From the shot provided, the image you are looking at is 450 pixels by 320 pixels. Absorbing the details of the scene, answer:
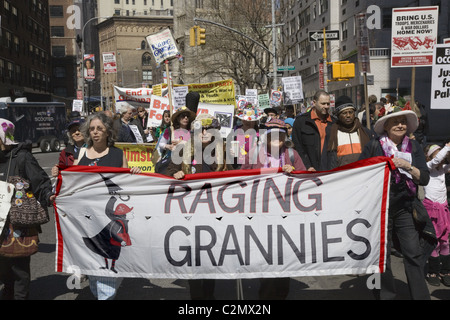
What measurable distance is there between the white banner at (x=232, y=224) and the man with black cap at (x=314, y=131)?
77.5 inches

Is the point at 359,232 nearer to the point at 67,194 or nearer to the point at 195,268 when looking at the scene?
the point at 195,268

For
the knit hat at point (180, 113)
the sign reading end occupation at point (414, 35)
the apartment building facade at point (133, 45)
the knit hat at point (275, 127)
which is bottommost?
the knit hat at point (275, 127)

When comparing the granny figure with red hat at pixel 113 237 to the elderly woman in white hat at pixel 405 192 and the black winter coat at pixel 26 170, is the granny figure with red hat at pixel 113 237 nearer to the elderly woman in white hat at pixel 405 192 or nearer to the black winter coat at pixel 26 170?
the black winter coat at pixel 26 170

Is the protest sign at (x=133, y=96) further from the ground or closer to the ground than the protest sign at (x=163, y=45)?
closer to the ground

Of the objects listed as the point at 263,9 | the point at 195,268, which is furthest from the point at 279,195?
the point at 263,9

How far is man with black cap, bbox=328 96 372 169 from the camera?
19.0 feet

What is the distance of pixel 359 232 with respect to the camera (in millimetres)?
4559

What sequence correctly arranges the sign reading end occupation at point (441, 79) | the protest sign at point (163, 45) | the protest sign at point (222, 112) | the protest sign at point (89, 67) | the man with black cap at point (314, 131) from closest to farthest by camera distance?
1. the man with black cap at point (314, 131)
2. the sign reading end occupation at point (441, 79)
3. the protest sign at point (222, 112)
4. the protest sign at point (163, 45)
5. the protest sign at point (89, 67)

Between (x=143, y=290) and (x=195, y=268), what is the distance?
1221mm

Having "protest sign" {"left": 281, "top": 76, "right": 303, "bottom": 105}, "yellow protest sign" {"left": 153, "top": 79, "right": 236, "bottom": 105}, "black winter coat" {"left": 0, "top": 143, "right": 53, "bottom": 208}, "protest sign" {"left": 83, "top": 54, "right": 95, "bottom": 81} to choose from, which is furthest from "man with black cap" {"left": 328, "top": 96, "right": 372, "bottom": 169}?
"protest sign" {"left": 83, "top": 54, "right": 95, "bottom": 81}

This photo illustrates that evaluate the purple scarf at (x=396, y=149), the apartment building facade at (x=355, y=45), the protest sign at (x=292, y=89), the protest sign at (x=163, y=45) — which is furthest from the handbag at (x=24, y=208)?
the apartment building facade at (x=355, y=45)

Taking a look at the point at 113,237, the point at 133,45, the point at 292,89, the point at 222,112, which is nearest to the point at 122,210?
the point at 113,237

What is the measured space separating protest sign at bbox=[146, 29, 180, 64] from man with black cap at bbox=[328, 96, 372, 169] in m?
6.14

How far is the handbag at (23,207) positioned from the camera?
15.6ft
